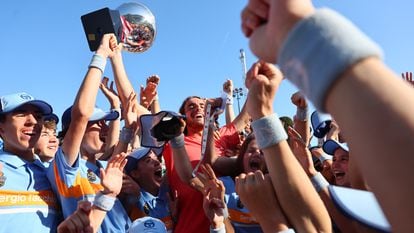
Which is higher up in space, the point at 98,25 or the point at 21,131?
the point at 98,25

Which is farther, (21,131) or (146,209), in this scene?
(146,209)

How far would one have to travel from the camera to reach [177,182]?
11.2 feet

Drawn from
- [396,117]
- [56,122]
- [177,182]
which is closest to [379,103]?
[396,117]

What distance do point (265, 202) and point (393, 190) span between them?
3.37ft

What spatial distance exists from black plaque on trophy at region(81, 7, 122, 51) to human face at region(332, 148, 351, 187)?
7.31ft

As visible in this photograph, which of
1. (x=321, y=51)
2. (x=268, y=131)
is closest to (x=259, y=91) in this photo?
(x=268, y=131)

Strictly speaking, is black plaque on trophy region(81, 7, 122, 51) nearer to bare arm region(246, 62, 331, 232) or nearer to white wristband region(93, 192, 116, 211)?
white wristband region(93, 192, 116, 211)

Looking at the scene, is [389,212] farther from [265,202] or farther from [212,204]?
[212,204]

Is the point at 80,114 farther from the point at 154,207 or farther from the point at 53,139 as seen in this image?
the point at 154,207

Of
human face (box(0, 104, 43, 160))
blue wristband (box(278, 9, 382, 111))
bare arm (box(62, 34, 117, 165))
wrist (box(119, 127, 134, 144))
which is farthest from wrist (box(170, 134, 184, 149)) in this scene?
blue wristband (box(278, 9, 382, 111))

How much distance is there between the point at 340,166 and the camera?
3260 millimetres

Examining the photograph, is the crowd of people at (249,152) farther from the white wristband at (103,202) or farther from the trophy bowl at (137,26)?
the trophy bowl at (137,26)

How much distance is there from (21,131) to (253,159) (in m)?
1.73

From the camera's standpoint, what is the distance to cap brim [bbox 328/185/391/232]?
0.86 meters
